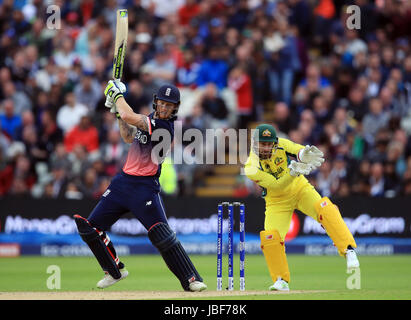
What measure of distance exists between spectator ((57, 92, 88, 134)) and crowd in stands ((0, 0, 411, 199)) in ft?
0.08

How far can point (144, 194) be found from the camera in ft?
35.1

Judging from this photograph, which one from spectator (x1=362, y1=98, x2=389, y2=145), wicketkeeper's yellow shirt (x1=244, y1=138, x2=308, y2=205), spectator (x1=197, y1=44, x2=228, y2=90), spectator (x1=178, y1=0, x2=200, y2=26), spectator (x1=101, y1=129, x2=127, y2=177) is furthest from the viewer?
spectator (x1=178, y1=0, x2=200, y2=26)

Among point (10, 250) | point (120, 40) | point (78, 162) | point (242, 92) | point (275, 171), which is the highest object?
point (242, 92)

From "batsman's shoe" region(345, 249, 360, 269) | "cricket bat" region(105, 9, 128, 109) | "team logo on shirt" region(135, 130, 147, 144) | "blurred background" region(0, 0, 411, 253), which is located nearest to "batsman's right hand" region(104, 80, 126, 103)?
"cricket bat" region(105, 9, 128, 109)

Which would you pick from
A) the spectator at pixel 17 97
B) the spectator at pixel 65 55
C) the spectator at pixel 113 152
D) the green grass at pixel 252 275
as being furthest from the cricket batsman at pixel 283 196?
the spectator at pixel 65 55

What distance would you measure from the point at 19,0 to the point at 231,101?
6.65m

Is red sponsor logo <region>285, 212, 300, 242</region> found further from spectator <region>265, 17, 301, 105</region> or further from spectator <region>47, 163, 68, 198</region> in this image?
spectator <region>47, 163, 68, 198</region>

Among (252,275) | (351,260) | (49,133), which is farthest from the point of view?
(49,133)

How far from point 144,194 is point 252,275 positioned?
429cm

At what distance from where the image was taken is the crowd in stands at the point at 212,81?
19.0 meters

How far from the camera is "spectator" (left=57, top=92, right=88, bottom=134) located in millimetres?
20016

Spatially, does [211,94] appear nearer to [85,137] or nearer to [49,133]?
[85,137]

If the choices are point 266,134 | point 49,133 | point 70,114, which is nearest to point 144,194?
point 266,134

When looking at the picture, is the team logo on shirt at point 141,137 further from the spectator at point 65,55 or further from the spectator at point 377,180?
the spectator at point 65,55
